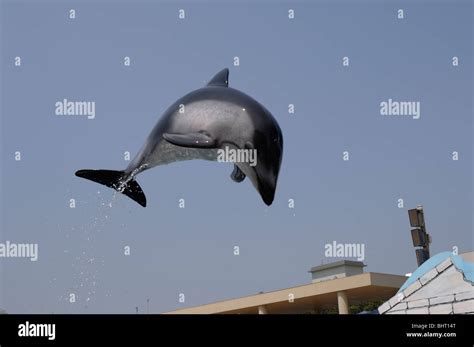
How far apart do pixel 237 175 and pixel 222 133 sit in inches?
58.4

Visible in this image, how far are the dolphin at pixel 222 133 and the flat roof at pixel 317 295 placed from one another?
22.2 metres

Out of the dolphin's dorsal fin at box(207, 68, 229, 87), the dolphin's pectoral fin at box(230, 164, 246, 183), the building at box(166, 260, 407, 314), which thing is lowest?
the building at box(166, 260, 407, 314)

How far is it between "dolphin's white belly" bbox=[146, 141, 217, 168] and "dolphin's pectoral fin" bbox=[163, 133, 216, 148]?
161mm

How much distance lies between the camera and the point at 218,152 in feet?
39.7

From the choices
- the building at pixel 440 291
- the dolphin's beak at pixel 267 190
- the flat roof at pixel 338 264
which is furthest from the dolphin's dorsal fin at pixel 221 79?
the flat roof at pixel 338 264

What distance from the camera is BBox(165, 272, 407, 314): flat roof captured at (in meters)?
33.9

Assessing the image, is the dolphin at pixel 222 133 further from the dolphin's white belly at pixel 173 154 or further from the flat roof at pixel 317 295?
the flat roof at pixel 317 295

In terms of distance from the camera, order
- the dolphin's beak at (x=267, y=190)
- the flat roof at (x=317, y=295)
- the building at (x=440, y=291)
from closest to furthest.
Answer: the dolphin's beak at (x=267, y=190)
the building at (x=440, y=291)
the flat roof at (x=317, y=295)

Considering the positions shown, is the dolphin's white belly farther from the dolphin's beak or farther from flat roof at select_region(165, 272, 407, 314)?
flat roof at select_region(165, 272, 407, 314)

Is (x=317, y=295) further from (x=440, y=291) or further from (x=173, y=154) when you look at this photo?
Answer: (x=173, y=154)

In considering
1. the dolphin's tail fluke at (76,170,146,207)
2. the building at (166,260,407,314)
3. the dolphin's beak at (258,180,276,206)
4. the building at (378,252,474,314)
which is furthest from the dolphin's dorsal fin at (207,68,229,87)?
the building at (166,260,407,314)

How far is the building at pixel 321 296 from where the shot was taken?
34031 millimetres

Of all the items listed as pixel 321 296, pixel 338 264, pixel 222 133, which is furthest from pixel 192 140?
pixel 338 264
